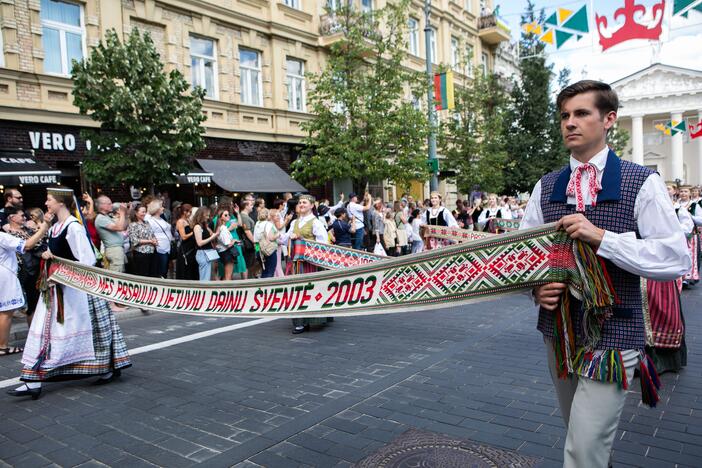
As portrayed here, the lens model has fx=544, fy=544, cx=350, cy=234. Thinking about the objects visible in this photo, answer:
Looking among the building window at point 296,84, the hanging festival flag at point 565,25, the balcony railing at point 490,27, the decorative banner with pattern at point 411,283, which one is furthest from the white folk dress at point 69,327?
the balcony railing at point 490,27

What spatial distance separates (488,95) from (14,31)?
19994mm

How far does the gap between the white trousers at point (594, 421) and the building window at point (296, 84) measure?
65.8ft

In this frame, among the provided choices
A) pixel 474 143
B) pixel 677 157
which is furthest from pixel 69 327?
pixel 677 157

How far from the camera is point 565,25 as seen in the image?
1412 centimetres

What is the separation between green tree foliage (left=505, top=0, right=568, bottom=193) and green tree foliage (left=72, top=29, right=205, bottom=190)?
25.3 meters

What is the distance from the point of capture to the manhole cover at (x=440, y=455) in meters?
3.49

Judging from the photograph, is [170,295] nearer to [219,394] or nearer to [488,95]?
[219,394]

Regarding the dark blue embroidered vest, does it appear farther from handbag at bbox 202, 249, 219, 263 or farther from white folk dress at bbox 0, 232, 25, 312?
handbag at bbox 202, 249, 219, 263

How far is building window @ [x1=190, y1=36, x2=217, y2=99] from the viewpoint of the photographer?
18.1 metres

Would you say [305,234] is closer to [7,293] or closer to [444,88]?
[7,293]

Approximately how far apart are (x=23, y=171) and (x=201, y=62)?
26.4 ft

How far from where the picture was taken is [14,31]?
13438 millimetres

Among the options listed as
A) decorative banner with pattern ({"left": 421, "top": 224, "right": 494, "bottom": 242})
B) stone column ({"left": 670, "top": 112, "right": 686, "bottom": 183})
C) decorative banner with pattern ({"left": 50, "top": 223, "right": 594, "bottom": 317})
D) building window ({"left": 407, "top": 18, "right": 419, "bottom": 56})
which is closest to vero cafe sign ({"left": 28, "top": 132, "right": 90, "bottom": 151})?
decorative banner with pattern ({"left": 421, "top": 224, "right": 494, "bottom": 242})

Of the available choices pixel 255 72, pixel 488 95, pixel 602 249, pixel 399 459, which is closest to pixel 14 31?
pixel 255 72
